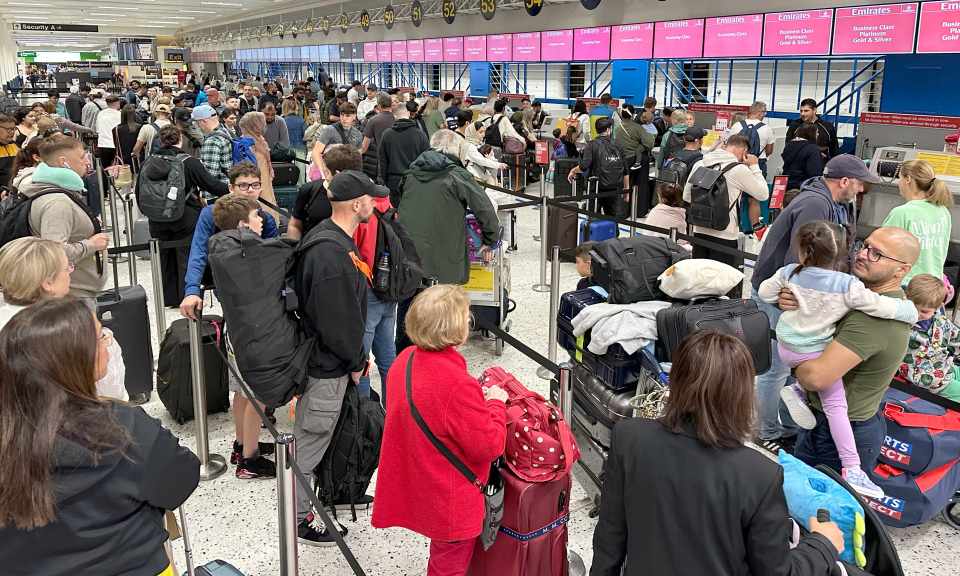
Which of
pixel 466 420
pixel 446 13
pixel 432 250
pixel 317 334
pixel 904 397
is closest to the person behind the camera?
pixel 466 420

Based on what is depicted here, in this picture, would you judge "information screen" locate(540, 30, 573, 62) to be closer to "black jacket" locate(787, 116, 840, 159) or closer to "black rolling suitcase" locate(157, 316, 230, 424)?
"black jacket" locate(787, 116, 840, 159)

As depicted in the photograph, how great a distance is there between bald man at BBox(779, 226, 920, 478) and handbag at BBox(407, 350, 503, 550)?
1.43 meters

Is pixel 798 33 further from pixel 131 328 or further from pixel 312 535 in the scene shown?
pixel 312 535

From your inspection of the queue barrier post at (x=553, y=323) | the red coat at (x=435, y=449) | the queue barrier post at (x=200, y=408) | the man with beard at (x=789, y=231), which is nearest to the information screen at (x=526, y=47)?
the queue barrier post at (x=553, y=323)

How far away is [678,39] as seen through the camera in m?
13.5

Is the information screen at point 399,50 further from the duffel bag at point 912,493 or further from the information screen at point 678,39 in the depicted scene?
the duffel bag at point 912,493

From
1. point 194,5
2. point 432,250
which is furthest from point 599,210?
Answer: point 194,5

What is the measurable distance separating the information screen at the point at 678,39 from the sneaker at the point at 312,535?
12.1 m

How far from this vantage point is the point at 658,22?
13914 mm

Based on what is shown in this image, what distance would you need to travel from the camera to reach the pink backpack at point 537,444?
2379 millimetres

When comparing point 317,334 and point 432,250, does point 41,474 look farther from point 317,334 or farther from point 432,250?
point 432,250

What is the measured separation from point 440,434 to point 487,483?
292 mm

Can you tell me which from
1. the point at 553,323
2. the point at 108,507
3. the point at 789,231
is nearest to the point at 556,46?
the point at 553,323

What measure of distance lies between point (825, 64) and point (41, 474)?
13054 mm
